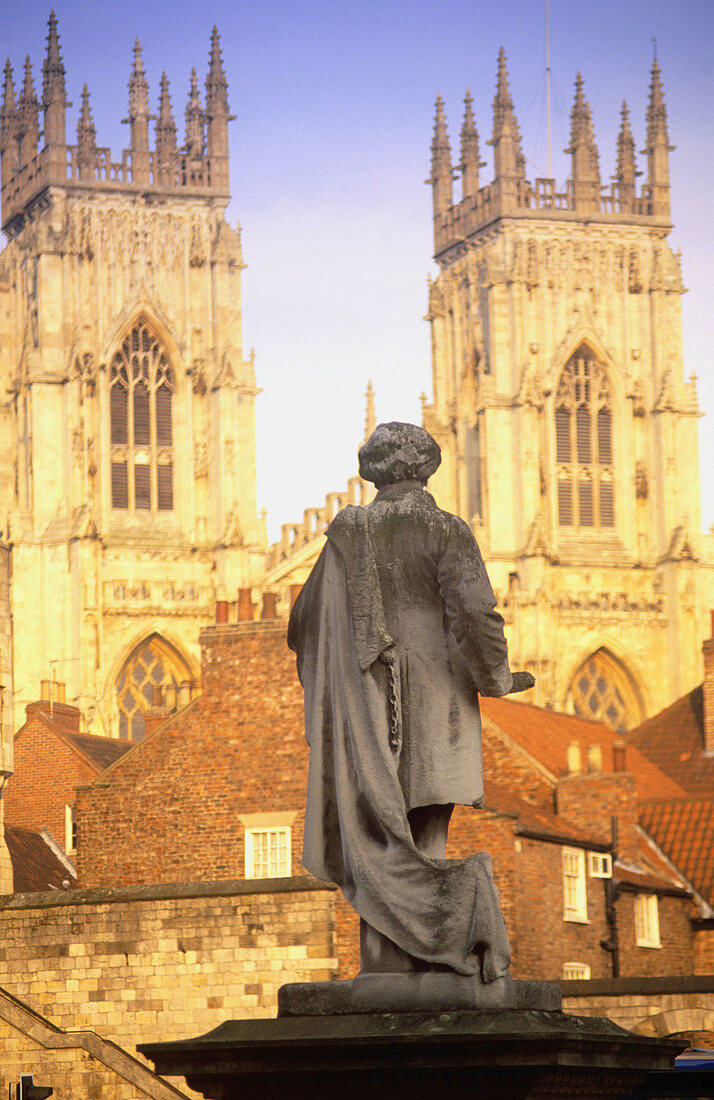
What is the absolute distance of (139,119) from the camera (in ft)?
260

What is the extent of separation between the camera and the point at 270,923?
23.5 metres

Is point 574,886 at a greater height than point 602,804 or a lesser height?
lesser

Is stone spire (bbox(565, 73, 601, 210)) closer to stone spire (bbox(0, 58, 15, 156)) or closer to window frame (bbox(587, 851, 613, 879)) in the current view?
stone spire (bbox(0, 58, 15, 156))

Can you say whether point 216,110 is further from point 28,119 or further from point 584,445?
point 584,445

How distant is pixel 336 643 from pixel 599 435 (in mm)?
71946

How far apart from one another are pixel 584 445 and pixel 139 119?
18.7m

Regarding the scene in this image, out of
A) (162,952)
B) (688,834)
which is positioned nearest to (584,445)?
(688,834)

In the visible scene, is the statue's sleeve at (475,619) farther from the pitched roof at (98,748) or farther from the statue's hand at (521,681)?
the pitched roof at (98,748)

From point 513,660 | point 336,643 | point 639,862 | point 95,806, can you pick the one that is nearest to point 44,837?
point 95,806

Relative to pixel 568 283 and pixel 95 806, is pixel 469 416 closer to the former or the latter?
pixel 568 283

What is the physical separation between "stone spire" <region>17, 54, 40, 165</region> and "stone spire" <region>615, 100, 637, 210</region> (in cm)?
2022

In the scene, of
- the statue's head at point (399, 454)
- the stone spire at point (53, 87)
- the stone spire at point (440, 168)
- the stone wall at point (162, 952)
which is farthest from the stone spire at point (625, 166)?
the statue's head at point (399, 454)

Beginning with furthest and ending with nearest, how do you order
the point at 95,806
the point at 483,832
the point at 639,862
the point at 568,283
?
1. the point at 568,283
2. the point at 639,862
3. the point at 95,806
4. the point at 483,832

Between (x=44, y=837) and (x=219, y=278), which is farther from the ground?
(x=219, y=278)
